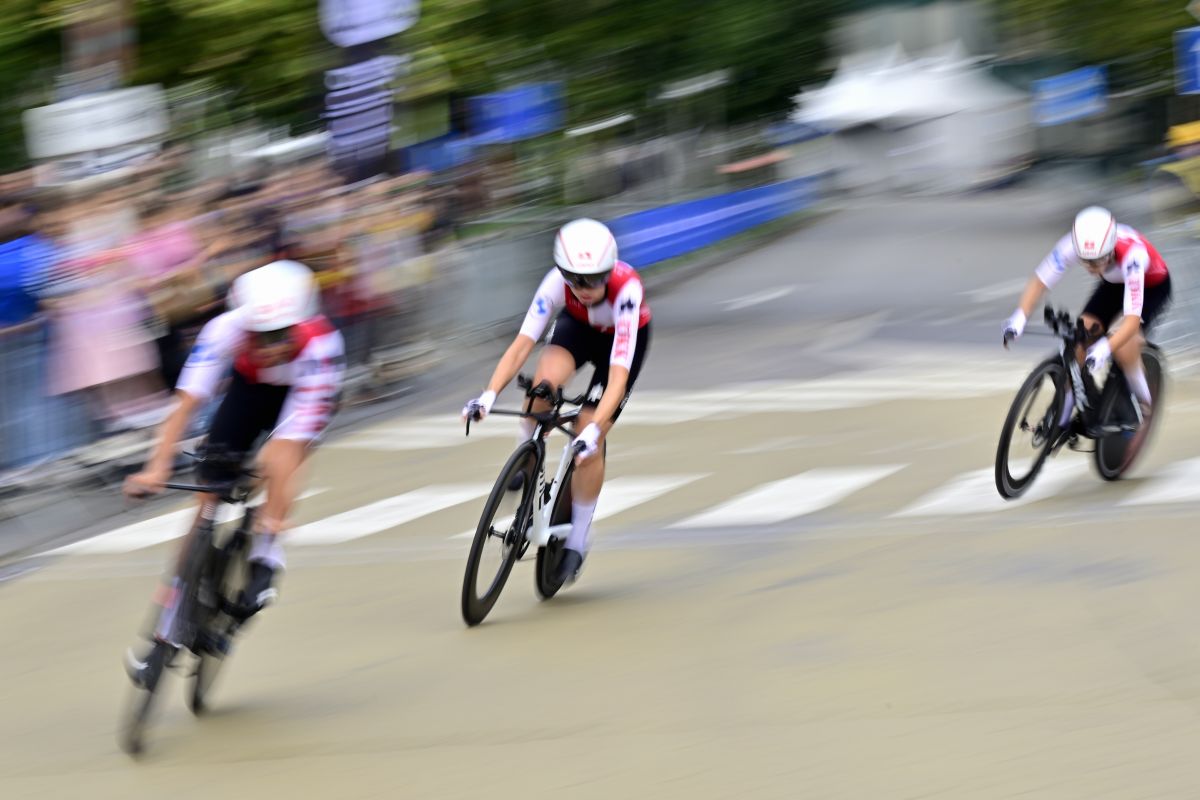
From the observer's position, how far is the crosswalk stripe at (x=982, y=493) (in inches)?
385

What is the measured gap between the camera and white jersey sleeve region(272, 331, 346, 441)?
21.3 ft

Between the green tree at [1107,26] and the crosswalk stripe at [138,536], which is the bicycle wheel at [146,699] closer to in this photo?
the crosswalk stripe at [138,536]

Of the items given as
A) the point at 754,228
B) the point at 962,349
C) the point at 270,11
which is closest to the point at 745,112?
the point at 754,228

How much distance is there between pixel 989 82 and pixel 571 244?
4496 cm

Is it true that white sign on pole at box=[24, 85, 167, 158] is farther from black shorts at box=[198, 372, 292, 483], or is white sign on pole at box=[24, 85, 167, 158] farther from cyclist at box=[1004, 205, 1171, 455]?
cyclist at box=[1004, 205, 1171, 455]

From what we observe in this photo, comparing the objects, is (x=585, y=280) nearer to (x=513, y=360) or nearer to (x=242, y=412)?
(x=513, y=360)

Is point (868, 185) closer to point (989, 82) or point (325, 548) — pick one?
point (989, 82)

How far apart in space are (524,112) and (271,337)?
1265 centimetres

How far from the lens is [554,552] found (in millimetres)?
8148

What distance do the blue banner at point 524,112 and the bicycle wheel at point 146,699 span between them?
43.5 feet

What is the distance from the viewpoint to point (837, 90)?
5256cm

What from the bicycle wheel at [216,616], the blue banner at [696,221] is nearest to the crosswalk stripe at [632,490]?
the bicycle wheel at [216,616]

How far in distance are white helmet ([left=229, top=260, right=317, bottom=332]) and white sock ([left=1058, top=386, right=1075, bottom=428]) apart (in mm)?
4846

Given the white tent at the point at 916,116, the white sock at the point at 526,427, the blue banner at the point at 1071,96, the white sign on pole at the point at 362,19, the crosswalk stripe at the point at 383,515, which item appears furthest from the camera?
the white tent at the point at 916,116
